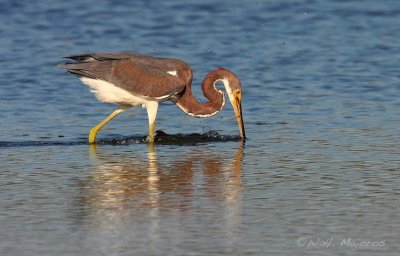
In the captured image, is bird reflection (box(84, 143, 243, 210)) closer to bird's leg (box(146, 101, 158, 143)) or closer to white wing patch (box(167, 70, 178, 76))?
bird's leg (box(146, 101, 158, 143))

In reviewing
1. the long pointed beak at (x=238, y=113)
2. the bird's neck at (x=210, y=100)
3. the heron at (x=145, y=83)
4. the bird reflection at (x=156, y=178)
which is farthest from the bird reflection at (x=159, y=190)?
the bird's neck at (x=210, y=100)

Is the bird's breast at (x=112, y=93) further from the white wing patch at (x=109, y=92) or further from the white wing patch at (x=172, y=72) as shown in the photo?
the white wing patch at (x=172, y=72)

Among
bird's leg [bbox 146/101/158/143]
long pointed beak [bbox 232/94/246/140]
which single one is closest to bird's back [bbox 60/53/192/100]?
bird's leg [bbox 146/101/158/143]

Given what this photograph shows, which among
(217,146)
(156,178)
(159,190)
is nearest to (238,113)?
(217,146)

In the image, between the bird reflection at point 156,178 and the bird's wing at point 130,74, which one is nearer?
the bird reflection at point 156,178

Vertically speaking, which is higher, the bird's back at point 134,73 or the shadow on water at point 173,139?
the bird's back at point 134,73

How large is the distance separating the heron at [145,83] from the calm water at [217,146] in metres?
0.35

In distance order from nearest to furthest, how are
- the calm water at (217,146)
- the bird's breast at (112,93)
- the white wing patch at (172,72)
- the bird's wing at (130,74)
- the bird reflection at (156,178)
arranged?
1. the calm water at (217,146)
2. the bird reflection at (156,178)
3. the bird's wing at (130,74)
4. the bird's breast at (112,93)
5. the white wing patch at (172,72)

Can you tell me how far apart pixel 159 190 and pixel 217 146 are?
2.27 m

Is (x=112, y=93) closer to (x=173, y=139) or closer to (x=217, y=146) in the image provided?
(x=173, y=139)

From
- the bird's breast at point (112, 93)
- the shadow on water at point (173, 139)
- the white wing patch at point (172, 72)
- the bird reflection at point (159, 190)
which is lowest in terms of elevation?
the bird reflection at point (159, 190)

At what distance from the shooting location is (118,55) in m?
11.5

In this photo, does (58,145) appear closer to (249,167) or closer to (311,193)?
(249,167)

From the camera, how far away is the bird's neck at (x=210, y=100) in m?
11.5
